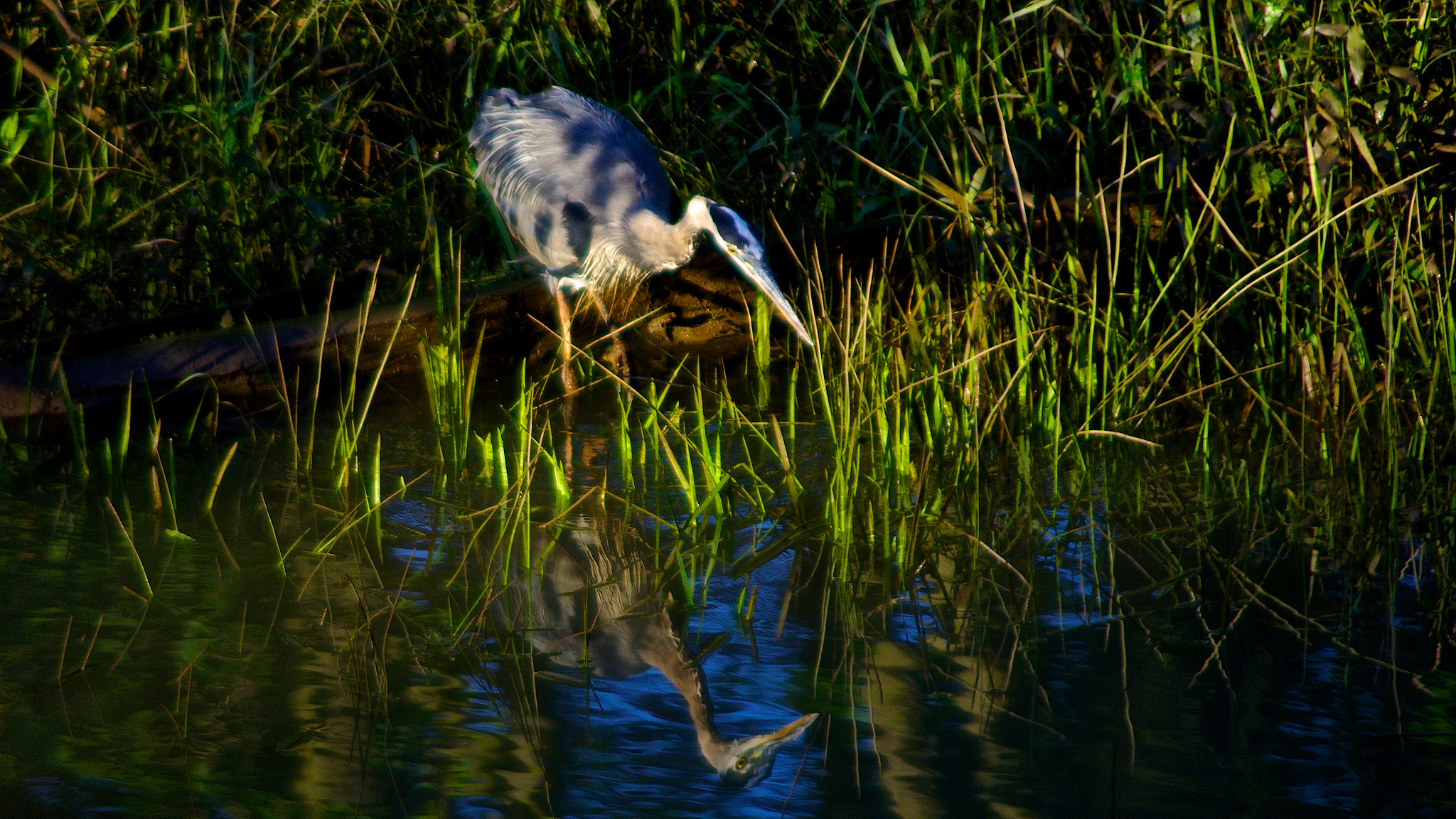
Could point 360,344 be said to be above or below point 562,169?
below

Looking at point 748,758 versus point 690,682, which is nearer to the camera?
point 748,758

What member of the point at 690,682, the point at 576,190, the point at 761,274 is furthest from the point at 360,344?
the point at 576,190

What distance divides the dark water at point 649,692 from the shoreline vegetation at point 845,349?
0.01 meters

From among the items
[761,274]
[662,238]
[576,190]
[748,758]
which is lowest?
[748,758]

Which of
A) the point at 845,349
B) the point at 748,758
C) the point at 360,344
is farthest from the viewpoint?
the point at 360,344

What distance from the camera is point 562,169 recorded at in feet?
12.5

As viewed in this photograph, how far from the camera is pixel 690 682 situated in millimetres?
1652

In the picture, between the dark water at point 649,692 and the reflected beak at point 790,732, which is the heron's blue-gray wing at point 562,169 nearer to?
the dark water at point 649,692

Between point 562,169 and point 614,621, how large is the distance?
2.24m

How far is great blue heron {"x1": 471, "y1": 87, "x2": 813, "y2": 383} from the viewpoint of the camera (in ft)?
11.8

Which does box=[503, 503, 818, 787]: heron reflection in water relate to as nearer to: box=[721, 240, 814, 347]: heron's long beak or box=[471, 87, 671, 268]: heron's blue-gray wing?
box=[721, 240, 814, 347]: heron's long beak

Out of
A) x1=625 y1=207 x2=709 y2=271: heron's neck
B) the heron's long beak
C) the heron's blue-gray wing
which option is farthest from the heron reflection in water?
the heron's blue-gray wing

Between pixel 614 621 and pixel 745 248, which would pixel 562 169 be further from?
pixel 614 621

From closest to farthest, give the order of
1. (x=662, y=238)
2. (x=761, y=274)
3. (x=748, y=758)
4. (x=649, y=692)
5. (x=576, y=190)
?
(x=748, y=758) < (x=649, y=692) < (x=761, y=274) < (x=662, y=238) < (x=576, y=190)
